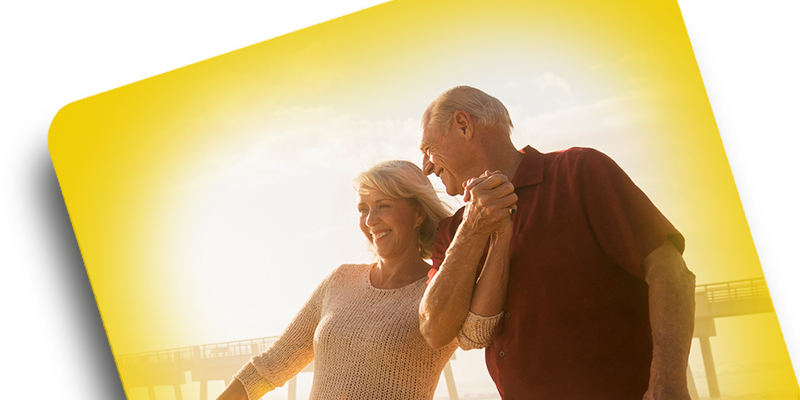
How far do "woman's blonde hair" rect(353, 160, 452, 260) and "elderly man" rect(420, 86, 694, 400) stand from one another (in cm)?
4

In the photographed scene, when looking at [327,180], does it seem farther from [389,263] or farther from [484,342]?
[484,342]

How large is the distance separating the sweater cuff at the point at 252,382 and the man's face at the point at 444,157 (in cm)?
63

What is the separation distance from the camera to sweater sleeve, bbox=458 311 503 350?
1096 mm

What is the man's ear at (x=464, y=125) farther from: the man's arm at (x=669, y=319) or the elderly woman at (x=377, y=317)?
the man's arm at (x=669, y=319)

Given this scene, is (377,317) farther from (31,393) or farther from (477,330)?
(31,393)

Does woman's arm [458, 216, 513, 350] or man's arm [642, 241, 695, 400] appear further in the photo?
woman's arm [458, 216, 513, 350]

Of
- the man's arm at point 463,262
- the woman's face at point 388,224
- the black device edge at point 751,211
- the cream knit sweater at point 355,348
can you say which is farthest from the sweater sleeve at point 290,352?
the black device edge at point 751,211

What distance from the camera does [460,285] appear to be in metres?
1.09

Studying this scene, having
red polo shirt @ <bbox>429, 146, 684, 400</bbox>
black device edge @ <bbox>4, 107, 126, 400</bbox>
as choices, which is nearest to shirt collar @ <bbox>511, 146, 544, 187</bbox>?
red polo shirt @ <bbox>429, 146, 684, 400</bbox>

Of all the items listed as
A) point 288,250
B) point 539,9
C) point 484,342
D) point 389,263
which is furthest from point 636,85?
point 288,250

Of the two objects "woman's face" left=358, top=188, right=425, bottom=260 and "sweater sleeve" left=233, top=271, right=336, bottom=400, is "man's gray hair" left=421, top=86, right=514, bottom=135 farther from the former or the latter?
"sweater sleeve" left=233, top=271, right=336, bottom=400

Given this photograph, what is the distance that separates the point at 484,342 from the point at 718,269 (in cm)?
38

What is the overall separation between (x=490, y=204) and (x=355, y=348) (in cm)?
48

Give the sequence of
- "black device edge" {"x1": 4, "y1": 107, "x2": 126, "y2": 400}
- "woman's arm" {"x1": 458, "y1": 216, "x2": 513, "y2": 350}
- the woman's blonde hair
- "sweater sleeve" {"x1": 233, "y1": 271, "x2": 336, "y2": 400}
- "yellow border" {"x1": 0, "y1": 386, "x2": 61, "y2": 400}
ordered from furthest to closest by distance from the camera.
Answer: "yellow border" {"x1": 0, "y1": 386, "x2": 61, "y2": 400}, "black device edge" {"x1": 4, "y1": 107, "x2": 126, "y2": 400}, "sweater sleeve" {"x1": 233, "y1": 271, "x2": 336, "y2": 400}, the woman's blonde hair, "woman's arm" {"x1": 458, "y1": 216, "x2": 513, "y2": 350}
